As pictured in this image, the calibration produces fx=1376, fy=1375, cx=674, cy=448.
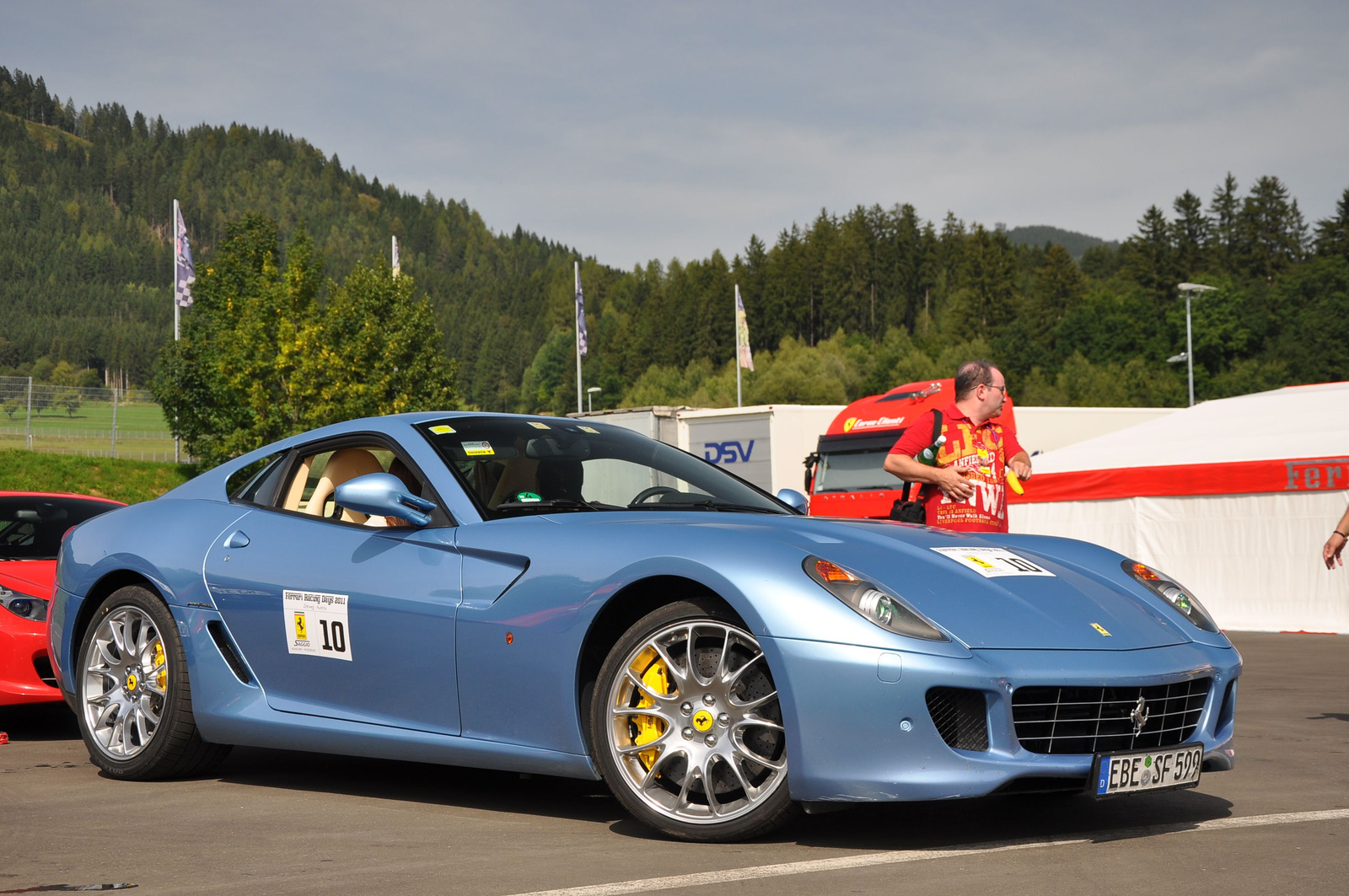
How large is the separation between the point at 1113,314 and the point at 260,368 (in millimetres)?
74049

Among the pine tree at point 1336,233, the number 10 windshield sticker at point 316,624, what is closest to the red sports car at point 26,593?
the number 10 windshield sticker at point 316,624

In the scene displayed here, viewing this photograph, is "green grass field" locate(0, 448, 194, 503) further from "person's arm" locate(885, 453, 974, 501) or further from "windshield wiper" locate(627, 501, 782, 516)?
"windshield wiper" locate(627, 501, 782, 516)

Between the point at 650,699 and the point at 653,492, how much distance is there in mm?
1132

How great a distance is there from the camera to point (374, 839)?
13.5 feet

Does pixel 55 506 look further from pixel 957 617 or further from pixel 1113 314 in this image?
pixel 1113 314

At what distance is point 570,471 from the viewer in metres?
5.10

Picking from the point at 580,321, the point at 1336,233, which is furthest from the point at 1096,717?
the point at 1336,233

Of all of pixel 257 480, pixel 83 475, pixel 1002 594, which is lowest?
pixel 83 475

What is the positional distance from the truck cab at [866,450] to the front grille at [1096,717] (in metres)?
14.4

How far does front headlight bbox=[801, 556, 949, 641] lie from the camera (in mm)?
3680

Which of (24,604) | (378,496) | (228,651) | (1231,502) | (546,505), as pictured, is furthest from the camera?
(1231,502)

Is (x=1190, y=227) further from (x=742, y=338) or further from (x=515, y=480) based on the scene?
(x=515, y=480)

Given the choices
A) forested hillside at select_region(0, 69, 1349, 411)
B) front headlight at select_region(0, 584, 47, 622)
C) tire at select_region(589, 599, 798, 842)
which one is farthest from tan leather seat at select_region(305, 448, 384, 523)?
forested hillside at select_region(0, 69, 1349, 411)

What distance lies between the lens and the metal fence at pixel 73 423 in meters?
54.2
